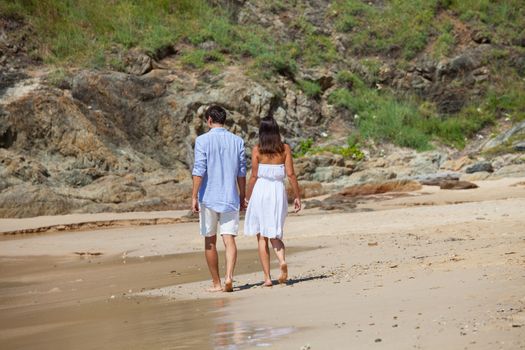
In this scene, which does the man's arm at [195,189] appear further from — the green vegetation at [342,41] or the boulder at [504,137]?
the boulder at [504,137]

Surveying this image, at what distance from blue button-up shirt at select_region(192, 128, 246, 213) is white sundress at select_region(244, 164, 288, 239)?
0.24m

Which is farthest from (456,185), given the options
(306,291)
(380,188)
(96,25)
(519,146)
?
(96,25)

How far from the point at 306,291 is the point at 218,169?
1.48 meters

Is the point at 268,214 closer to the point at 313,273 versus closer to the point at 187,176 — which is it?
the point at 313,273

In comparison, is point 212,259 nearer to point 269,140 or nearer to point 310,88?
point 269,140

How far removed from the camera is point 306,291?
6715 mm

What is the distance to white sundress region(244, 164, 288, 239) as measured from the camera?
7.81 meters

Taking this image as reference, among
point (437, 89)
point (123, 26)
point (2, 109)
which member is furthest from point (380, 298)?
point (437, 89)

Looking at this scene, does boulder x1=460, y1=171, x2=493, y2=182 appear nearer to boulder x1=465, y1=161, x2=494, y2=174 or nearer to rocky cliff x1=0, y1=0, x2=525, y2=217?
boulder x1=465, y1=161, x2=494, y2=174

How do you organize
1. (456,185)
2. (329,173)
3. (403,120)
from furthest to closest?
(403,120)
(329,173)
(456,185)

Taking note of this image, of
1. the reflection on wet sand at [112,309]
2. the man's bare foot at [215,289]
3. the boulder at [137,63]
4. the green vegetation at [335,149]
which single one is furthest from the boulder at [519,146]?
the man's bare foot at [215,289]

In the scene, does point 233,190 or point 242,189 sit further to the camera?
point 242,189

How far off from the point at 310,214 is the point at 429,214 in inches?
116

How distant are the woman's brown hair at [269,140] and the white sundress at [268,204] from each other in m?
0.13
